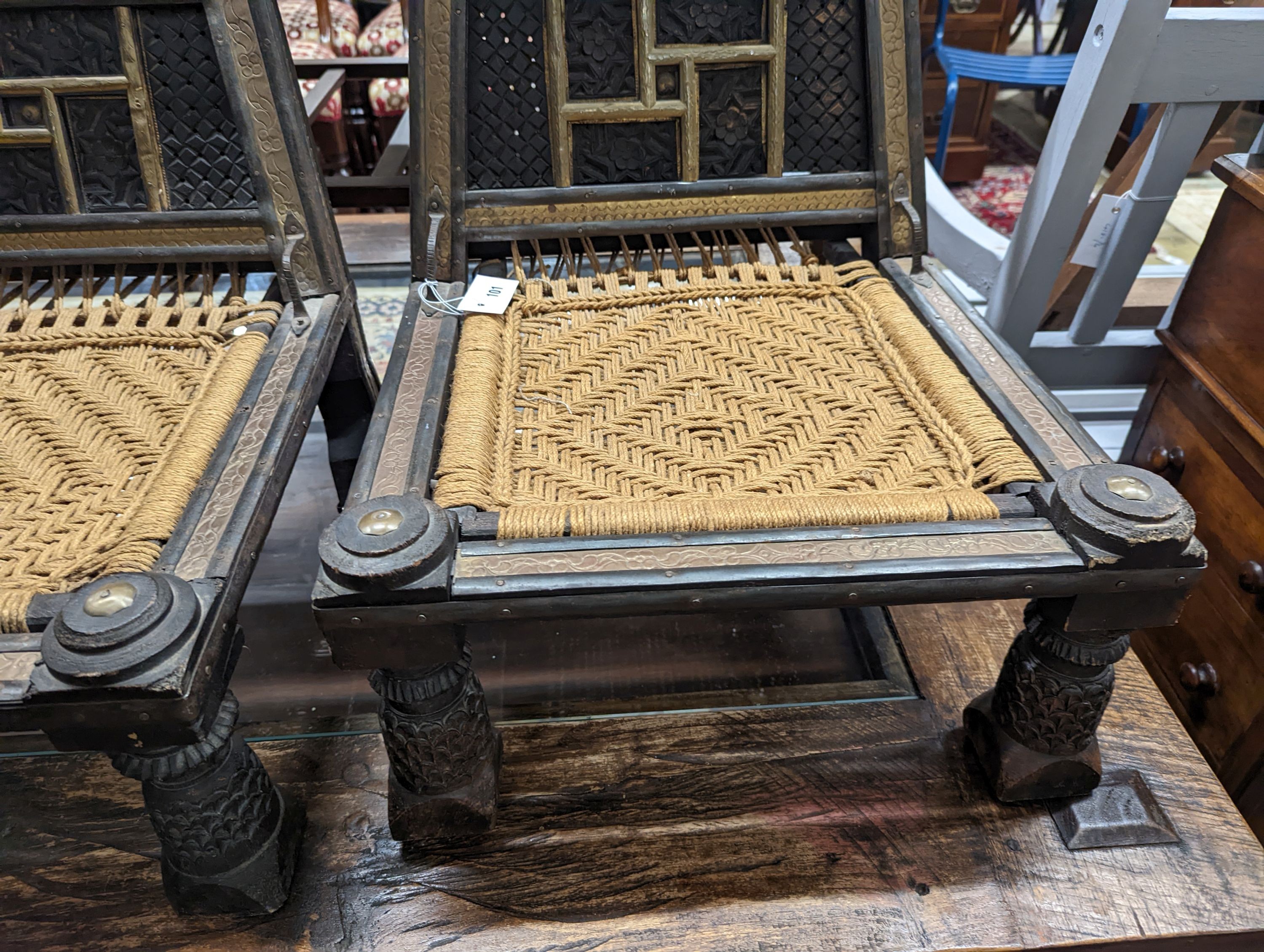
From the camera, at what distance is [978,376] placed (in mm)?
1175

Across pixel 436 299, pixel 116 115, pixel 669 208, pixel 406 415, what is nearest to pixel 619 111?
pixel 669 208

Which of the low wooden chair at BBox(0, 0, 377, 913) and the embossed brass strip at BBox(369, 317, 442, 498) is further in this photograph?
the embossed brass strip at BBox(369, 317, 442, 498)

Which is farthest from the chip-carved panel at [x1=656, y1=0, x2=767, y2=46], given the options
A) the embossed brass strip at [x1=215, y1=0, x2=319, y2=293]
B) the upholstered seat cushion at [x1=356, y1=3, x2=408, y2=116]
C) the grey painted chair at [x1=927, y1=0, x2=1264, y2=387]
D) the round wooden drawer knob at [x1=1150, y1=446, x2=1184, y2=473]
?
the upholstered seat cushion at [x1=356, y1=3, x2=408, y2=116]

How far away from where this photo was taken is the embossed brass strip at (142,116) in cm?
129

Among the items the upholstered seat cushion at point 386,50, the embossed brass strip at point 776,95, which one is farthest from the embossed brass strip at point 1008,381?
the upholstered seat cushion at point 386,50

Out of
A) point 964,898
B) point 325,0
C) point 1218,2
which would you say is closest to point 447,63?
point 964,898

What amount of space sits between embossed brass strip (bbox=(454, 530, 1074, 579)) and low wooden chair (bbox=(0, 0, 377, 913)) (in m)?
0.31

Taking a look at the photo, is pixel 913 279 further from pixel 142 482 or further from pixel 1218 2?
pixel 1218 2

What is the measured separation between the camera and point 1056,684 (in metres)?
1.03

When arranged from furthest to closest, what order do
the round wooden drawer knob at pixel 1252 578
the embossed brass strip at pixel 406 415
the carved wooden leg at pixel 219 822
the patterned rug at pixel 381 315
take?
the patterned rug at pixel 381 315 < the round wooden drawer knob at pixel 1252 578 < the embossed brass strip at pixel 406 415 < the carved wooden leg at pixel 219 822

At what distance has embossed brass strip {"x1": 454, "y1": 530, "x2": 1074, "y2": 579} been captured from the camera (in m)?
0.90

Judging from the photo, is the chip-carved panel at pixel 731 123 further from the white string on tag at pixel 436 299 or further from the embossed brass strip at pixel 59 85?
the embossed brass strip at pixel 59 85

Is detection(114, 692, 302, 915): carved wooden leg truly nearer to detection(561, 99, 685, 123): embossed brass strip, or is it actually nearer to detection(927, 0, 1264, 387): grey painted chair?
detection(561, 99, 685, 123): embossed brass strip

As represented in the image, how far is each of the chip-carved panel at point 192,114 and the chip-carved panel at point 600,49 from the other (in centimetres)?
55
